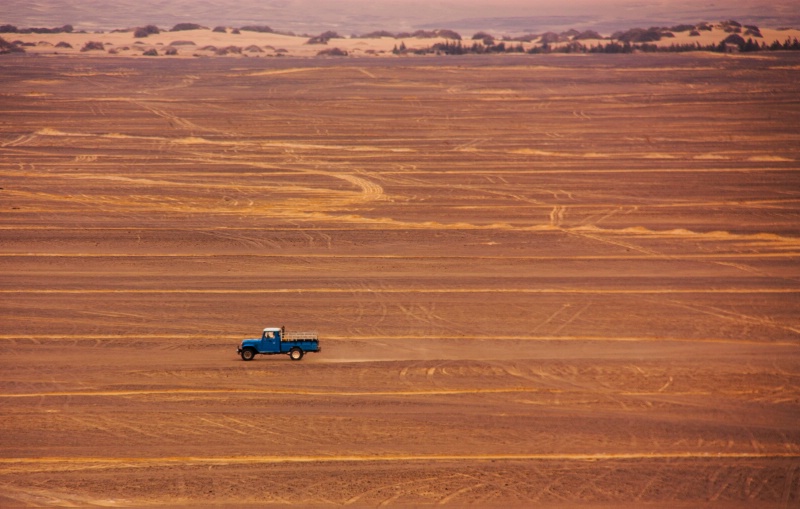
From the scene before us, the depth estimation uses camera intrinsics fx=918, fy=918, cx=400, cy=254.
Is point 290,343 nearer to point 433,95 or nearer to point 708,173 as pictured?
point 708,173

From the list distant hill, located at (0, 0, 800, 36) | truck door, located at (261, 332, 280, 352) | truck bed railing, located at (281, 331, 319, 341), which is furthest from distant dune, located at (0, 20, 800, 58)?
truck door, located at (261, 332, 280, 352)

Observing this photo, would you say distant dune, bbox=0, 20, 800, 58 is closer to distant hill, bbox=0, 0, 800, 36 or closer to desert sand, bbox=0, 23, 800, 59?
desert sand, bbox=0, 23, 800, 59

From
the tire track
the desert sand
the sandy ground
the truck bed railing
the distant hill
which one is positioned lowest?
the tire track

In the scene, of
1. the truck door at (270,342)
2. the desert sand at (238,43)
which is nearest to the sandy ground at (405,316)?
the truck door at (270,342)

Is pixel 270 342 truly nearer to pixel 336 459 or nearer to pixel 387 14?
pixel 336 459

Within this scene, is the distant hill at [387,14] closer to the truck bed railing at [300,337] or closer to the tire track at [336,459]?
the truck bed railing at [300,337]

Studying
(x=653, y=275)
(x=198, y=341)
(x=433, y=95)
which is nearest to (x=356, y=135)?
(x=433, y=95)
